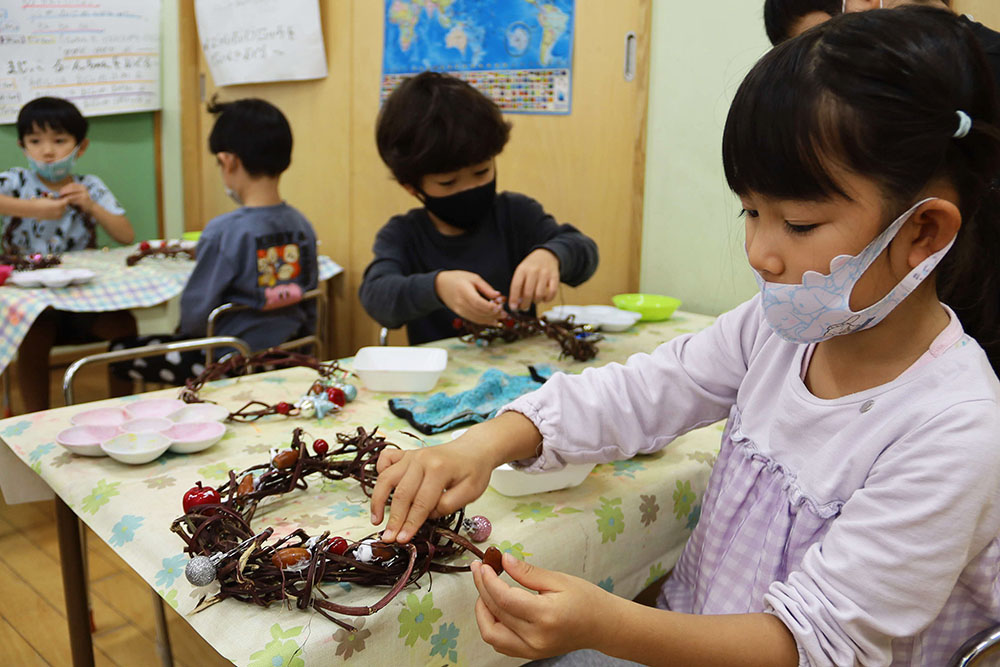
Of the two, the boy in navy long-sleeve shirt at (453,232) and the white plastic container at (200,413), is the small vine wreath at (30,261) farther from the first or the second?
the white plastic container at (200,413)

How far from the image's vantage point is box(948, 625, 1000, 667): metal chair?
28.1 inches

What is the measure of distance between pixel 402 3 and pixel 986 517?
2685 mm

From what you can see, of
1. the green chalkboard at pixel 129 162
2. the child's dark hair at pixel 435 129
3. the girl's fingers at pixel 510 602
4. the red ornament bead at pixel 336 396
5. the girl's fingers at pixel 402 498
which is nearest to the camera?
the girl's fingers at pixel 510 602

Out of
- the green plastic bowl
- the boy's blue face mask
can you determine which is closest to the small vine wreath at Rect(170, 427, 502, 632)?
the green plastic bowl

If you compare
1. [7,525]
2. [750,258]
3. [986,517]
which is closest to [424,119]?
[750,258]

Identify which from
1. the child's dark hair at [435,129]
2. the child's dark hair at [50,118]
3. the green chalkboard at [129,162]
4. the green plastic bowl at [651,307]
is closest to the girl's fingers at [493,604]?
the child's dark hair at [435,129]

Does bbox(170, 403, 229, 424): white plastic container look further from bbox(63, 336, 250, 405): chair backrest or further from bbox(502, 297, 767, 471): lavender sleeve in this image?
bbox(502, 297, 767, 471): lavender sleeve

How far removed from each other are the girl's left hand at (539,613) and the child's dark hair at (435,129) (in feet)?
4.13

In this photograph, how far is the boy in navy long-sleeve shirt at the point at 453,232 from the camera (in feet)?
5.53

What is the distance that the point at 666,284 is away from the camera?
7.77 feet

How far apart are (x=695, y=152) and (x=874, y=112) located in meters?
1.60

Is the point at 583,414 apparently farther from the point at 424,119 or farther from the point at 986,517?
the point at 424,119

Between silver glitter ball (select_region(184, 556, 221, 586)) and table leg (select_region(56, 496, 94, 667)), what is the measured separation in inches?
19.8

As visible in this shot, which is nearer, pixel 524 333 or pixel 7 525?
pixel 524 333
